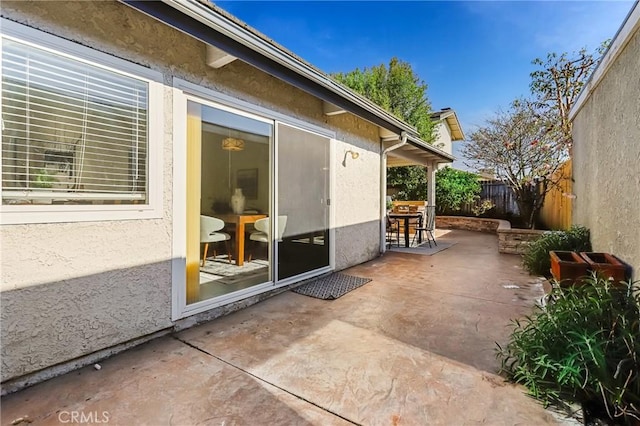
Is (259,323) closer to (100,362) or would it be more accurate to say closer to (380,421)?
(100,362)

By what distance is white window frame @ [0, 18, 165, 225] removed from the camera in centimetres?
225

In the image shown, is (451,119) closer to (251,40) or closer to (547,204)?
(547,204)

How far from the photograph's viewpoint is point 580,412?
6.59 ft

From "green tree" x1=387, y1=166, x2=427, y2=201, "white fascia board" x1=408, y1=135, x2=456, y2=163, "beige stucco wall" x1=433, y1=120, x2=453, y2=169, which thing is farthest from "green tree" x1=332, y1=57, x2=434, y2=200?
"white fascia board" x1=408, y1=135, x2=456, y2=163

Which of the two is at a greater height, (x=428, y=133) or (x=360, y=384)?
(x=428, y=133)

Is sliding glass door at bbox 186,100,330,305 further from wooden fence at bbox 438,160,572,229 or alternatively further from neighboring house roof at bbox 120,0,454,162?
wooden fence at bbox 438,160,572,229

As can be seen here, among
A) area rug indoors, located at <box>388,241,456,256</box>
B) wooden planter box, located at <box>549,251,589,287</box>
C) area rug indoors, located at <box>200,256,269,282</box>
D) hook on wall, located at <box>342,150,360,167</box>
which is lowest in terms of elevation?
area rug indoors, located at <box>388,241,456,256</box>

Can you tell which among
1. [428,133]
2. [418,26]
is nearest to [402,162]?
[418,26]

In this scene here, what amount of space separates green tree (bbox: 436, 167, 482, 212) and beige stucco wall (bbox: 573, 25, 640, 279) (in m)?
8.45

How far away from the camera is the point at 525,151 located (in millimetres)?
9555

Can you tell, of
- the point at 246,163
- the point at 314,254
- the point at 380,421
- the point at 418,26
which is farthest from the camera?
the point at 418,26

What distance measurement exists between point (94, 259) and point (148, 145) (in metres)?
1.15

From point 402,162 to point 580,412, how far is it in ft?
32.2

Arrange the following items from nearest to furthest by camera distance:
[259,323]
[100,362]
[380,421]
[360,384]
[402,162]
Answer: [380,421], [360,384], [100,362], [259,323], [402,162]
